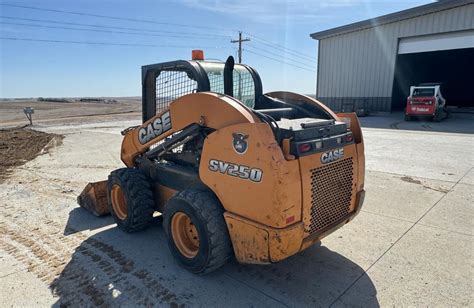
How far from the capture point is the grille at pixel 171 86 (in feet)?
12.3

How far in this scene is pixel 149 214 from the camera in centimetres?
391

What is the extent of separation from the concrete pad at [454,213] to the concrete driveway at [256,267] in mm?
14

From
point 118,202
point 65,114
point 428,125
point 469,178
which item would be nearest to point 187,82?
point 118,202

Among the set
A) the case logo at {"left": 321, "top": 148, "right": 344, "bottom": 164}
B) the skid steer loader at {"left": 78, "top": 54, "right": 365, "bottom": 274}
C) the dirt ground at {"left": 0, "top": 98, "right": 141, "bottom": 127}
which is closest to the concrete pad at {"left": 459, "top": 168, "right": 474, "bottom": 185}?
the skid steer loader at {"left": 78, "top": 54, "right": 365, "bottom": 274}

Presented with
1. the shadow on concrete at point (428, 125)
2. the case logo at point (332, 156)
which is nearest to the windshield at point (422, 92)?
the shadow on concrete at point (428, 125)

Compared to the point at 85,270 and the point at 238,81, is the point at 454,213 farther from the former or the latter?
the point at 85,270

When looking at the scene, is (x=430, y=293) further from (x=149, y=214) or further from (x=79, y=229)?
(x=79, y=229)

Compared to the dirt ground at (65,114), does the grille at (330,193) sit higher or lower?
higher

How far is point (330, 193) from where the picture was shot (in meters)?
3.00

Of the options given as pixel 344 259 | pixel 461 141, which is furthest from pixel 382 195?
pixel 461 141

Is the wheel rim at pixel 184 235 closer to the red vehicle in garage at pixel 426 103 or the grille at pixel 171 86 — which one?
the grille at pixel 171 86

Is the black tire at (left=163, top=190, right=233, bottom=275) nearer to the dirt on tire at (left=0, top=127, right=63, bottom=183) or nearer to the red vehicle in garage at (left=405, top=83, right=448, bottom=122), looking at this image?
the dirt on tire at (left=0, top=127, right=63, bottom=183)

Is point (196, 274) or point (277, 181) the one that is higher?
point (277, 181)

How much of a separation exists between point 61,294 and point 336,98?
25.6 meters
